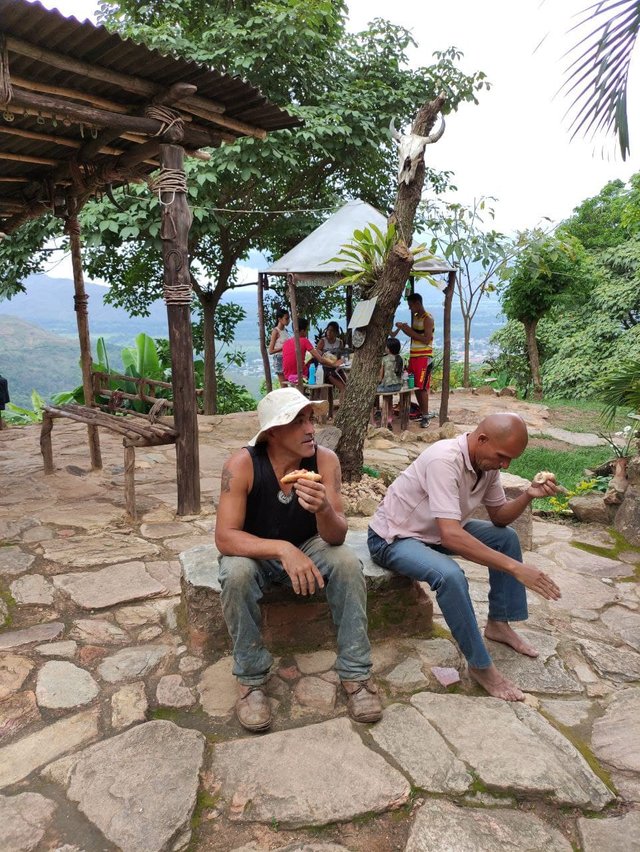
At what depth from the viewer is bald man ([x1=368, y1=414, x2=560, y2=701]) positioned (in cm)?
258

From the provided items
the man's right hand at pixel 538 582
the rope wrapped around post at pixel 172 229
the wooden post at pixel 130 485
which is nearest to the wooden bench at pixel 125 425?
the wooden post at pixel 130 485

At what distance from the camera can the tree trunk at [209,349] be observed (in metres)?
12.1

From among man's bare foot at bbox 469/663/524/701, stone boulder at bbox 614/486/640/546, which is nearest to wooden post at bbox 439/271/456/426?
stone boulder at bbox 614/486/640/546

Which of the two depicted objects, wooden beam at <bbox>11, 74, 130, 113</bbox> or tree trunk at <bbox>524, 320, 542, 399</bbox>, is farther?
tree trunk at <bbox>524, 320, 542, 399</bbox>

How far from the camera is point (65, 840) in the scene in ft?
6.12

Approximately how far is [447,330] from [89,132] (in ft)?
20.0

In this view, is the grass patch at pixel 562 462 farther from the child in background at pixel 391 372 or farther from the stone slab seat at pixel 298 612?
the stone slab seat at pixel 298 612

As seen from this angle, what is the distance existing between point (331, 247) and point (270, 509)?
7.00 m

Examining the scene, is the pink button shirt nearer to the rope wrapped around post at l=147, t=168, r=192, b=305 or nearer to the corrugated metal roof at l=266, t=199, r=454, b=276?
the rope wrapped around post at l=147, t=168, r=192, b=305

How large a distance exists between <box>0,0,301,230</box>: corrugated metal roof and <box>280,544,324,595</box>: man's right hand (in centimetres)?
310

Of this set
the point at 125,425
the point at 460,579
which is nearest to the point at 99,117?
the point at 125,425

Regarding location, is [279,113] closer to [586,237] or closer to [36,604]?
[36,604]

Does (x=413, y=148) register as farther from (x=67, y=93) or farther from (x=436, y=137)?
(x=67, y=93)

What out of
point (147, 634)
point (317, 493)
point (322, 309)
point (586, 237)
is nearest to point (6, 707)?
point (147, 634)
